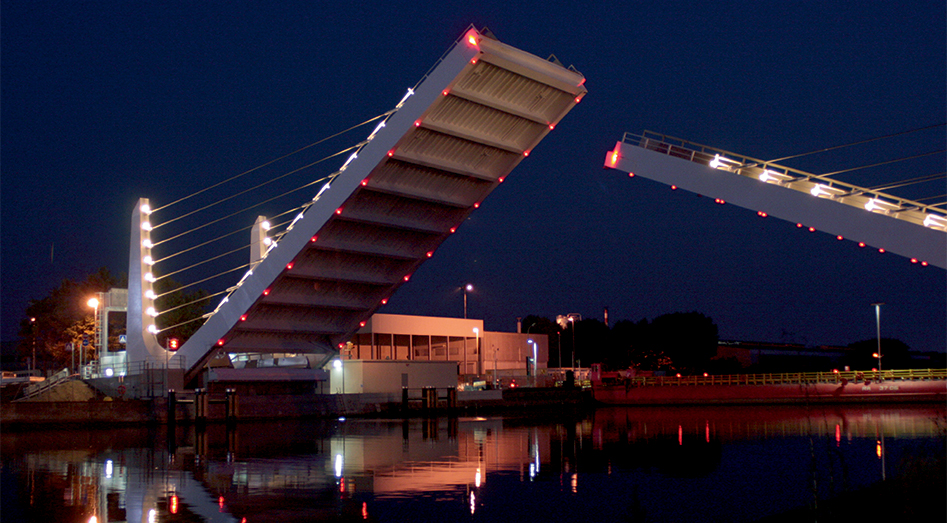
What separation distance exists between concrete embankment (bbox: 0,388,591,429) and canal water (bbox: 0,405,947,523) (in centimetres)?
734

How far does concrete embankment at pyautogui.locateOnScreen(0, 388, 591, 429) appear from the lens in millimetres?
28922

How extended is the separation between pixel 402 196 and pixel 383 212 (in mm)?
1213

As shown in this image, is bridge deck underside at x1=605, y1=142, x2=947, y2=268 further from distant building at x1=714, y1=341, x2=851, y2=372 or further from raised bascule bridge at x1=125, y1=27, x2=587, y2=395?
distant building at x1=714, y1=341, x2=851, y2=372

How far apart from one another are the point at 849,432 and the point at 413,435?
11.4m

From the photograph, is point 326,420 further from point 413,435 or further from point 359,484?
point 359,484

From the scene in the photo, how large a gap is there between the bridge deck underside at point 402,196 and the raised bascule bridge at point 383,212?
44 millimetres

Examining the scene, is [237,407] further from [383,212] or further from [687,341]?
[687,341]

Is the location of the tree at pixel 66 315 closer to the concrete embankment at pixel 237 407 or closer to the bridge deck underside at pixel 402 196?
the concrete embankment at pixel 237 407

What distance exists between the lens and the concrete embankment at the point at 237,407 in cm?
2892

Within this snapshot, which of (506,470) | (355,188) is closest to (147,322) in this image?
(355,188)

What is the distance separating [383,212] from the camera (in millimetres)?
27938

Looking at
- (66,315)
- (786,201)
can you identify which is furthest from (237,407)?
(66,315)

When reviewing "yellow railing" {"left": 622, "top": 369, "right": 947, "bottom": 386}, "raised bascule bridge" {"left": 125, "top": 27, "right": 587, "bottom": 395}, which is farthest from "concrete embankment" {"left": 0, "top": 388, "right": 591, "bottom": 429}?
"yellow railing" {"left": 622, "top": 369, "right": 947, "bottom": 386}

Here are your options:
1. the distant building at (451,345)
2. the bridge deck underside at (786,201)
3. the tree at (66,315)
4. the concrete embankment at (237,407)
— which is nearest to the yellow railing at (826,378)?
the distant building at (451,345)
